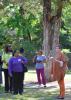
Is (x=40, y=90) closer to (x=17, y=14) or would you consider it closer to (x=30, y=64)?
(x=17, y=14)

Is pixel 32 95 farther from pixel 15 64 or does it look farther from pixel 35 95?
pixel 15 64

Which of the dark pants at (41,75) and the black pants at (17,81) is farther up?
the black pants at (17,81)

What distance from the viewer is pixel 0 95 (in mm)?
16797

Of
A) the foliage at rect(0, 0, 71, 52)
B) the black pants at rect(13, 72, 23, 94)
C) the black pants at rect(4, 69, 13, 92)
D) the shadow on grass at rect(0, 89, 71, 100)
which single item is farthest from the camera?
the foliage at rect(0, 0, 71, 52)

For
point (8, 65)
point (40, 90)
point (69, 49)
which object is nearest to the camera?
point (8, 65)

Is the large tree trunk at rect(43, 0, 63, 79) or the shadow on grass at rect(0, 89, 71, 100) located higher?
the large tree trunk at rect(43, 0, 63, 79)

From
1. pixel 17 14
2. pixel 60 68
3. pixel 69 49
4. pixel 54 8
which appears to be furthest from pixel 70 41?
pixel 60 68

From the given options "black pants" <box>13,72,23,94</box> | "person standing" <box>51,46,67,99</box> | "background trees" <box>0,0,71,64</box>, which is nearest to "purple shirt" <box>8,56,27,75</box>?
"black pants" <box>13,72,23,94</box>

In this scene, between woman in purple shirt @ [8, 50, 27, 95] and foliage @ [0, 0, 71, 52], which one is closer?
woman in purple shirt @ [8, 50, 27, 95]

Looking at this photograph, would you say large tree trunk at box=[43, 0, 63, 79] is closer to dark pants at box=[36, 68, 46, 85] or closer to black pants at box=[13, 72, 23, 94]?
dark pants at box=[36, 68, 46, 85]

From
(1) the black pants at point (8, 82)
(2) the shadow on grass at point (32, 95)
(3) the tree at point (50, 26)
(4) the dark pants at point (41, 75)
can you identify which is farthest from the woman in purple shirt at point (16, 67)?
(3) the tree at point (50, 26)

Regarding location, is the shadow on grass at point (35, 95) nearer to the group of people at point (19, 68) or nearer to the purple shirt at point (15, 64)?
the group of people at point (19, 68)

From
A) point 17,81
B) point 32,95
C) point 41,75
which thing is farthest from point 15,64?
point 41,75

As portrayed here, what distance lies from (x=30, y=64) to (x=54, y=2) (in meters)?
21.1
